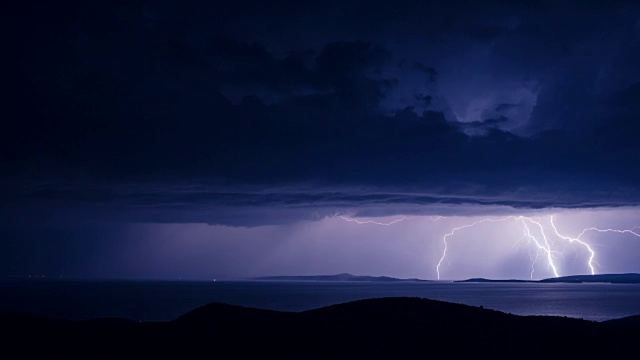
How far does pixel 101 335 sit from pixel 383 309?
1622cm

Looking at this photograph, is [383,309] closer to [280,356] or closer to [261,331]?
[261,331]

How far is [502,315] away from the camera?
3522cm

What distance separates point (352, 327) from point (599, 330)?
13.3 m

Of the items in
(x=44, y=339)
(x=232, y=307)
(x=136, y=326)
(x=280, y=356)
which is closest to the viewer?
(x=280, y=356)

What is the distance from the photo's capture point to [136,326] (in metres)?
35.0

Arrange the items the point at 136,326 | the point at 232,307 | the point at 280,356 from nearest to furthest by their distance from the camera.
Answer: the point at 280,356 → the point at 136,326 → the point at 232,307

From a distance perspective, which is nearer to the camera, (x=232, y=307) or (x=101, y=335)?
(x=101, y=335)

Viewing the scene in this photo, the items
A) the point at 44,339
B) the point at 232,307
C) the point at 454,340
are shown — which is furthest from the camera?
the point at 232,307

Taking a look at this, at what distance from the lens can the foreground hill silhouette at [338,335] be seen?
92.4 ft

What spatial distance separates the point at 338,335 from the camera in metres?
31.1

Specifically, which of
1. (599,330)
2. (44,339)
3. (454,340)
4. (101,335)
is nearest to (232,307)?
(101,335)

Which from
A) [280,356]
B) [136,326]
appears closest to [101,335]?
[136,326]

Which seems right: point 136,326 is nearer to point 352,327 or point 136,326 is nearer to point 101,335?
point 101,335

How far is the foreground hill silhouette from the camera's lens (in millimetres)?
28156
